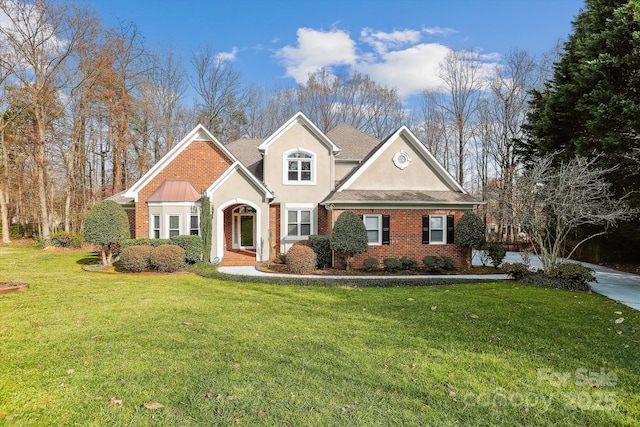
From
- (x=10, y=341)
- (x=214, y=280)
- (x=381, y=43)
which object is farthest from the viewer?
(x=381, y=43)

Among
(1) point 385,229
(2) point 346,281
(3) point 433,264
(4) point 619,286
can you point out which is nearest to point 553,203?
(4) point 619,286

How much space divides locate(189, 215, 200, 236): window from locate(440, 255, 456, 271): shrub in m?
11.7

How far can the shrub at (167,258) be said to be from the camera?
1349 centimetres

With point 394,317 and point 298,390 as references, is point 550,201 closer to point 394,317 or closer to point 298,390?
point 394,317

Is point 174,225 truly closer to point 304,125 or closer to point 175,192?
point 175,192

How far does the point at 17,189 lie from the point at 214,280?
3202cm

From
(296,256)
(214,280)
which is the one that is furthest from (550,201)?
(214,280)

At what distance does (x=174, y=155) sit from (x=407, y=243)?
1269 centimetres

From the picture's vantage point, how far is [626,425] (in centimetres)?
364

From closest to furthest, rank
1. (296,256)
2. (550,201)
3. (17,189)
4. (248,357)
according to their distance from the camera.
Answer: (248,357) → (550,201) → (296,256) → (17,189)

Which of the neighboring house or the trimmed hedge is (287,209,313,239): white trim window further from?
the trimmed hedge

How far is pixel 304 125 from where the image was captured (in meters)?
17.3

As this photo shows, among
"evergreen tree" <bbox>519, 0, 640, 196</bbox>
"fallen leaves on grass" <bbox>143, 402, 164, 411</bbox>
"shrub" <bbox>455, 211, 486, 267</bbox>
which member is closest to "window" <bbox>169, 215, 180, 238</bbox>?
"shrub" <bbox>455, 211, 486, 267</bbox>

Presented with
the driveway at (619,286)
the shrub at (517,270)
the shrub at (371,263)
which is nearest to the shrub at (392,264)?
the shrub at (371,263)
